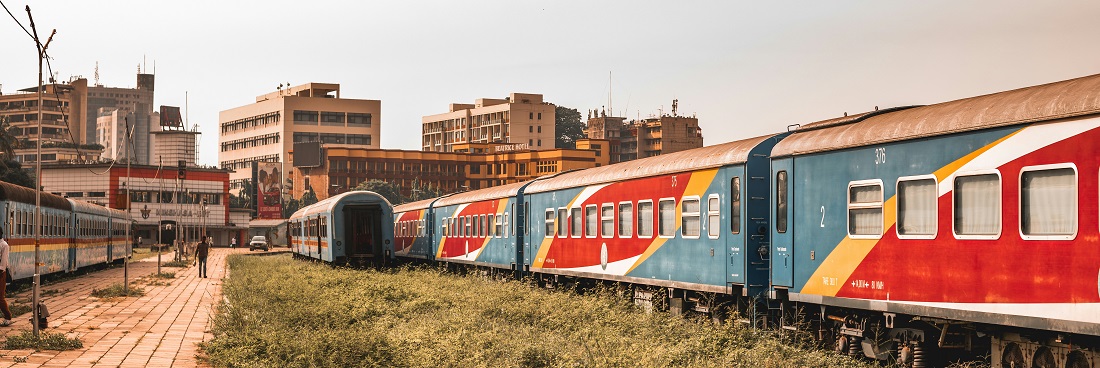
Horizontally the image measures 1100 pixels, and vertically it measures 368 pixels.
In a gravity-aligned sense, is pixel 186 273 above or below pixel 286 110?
below

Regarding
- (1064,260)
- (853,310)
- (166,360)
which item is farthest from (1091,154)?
(166,360)

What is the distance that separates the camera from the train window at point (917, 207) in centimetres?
1313

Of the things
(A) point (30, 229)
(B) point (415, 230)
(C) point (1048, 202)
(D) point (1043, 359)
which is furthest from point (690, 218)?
(B) point (415, 230)

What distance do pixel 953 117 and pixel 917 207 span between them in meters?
1.14

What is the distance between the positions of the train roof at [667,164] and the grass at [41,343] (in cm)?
965

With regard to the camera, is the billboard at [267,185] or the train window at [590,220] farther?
the billboard at [267,185]

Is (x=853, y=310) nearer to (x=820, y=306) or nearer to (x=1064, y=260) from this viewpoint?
(x=820, y=306)

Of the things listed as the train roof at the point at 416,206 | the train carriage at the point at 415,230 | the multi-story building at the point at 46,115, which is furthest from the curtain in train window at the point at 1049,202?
the multi-story building at the point at 46,115

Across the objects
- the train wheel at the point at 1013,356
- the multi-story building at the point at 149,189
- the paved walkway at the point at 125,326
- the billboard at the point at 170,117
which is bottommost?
the paved walkway at the point at 125,326

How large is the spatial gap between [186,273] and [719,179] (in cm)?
3578

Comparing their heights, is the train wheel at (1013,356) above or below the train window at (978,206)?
below

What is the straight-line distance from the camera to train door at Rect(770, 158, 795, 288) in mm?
16297

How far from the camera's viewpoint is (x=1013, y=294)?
38.7 ft

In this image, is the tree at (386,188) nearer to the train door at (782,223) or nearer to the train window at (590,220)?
the train window at (590,220)
